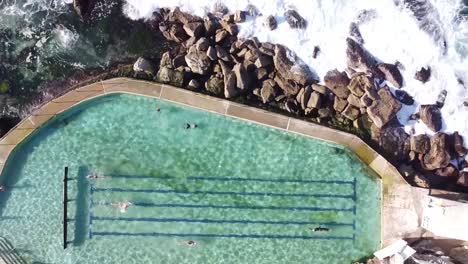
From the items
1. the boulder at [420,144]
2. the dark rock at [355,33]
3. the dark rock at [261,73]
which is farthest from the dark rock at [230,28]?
the boulder at [420,144]

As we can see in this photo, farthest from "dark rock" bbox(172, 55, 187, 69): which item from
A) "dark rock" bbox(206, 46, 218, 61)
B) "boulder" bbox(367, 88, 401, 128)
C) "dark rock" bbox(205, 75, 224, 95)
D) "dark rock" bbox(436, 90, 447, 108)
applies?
"dark rock" bbox(436, 90, 447, 108)

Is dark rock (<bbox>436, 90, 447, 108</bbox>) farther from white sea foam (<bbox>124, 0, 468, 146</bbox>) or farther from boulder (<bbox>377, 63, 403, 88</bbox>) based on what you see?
boulder (<bbox>377, 63, 403, 88</bbox>)

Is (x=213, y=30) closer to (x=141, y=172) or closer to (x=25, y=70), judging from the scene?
(x=141, y=172)

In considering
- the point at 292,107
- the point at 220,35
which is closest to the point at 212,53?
the point at 220,35

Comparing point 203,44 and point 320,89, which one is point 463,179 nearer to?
point 320,89

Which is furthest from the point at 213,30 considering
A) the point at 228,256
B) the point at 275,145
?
the point at 228,256
